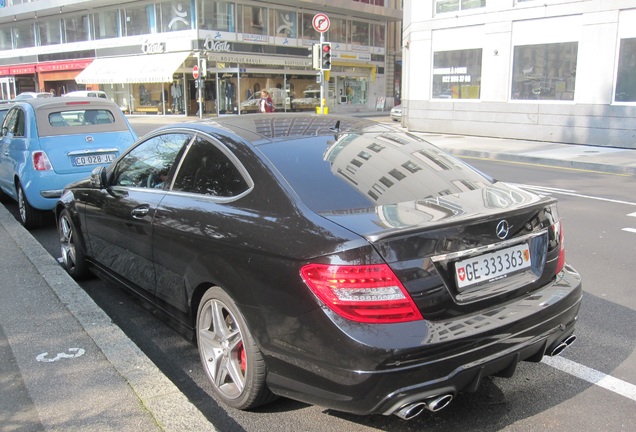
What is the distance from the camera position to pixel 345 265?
254 centimetres

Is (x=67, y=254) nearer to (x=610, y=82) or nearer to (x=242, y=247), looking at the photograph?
(x=242, y=247)

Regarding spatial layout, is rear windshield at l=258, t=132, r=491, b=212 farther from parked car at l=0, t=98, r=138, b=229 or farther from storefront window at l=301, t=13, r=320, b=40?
storefront window at l=301, t=13, r=320, b=40

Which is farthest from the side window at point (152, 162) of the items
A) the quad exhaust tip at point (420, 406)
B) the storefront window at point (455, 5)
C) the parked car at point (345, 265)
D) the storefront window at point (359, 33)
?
the storefront window at point (359, 33)

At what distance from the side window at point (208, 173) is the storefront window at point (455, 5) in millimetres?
18468

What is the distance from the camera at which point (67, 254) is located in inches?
222

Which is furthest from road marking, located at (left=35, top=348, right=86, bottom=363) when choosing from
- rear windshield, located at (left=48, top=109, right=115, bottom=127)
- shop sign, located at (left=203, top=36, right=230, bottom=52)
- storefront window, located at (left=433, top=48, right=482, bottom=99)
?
shop sign, located at (left=203, top=36, right=230, bottom=52)

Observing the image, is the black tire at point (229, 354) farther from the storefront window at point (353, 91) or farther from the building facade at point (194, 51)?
the storefront window at point (353, 91)

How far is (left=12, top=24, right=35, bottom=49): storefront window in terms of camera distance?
48156mm

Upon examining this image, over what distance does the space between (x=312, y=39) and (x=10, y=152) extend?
124ft

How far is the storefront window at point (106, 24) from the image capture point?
134ft

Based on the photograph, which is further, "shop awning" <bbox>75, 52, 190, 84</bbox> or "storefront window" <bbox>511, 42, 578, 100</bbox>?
"shop awning" <bbox>75, 52, 190, 84</bbox>

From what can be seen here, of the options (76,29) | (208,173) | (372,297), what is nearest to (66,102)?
(208,173)

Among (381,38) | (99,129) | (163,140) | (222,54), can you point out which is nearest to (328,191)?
(163,140)

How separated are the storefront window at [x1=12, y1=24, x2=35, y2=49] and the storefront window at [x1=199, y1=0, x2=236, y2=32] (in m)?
20.5
